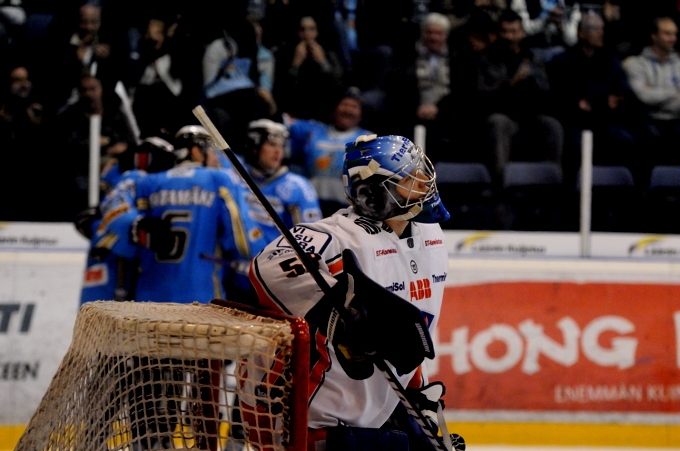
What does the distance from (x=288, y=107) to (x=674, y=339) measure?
2.37 metres

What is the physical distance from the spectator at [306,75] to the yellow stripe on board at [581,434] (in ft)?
6.23

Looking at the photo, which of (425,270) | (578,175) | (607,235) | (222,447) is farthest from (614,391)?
(222,447)

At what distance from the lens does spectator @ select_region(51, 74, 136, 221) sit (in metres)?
5.05

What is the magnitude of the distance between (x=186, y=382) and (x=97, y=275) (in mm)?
2713

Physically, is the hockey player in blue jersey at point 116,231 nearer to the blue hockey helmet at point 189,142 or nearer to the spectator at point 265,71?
the blue hockey helmet at point 189,142

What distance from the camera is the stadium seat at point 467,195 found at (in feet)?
17.4

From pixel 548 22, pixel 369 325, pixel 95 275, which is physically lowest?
pixel 95 275

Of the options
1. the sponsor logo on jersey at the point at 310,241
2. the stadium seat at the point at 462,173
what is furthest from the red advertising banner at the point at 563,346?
the sponsor logo on jersey at the point at 310,241

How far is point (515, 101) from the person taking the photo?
5.79 meters

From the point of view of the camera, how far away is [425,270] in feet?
7.18

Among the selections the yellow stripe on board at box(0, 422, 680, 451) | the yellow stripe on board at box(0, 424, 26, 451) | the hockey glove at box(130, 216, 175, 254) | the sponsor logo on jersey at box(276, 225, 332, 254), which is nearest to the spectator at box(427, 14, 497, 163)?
the yellow stripe on board at box(0, 422, 680, 451)

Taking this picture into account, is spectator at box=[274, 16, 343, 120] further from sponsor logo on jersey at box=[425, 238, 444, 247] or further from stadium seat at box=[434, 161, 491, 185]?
sponsor logo on jersey at box=[425, 238, 444, 247]

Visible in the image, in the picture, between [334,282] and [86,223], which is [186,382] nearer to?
[334,282]

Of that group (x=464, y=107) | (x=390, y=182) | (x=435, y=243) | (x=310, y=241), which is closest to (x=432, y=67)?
(x=464, y=107)
